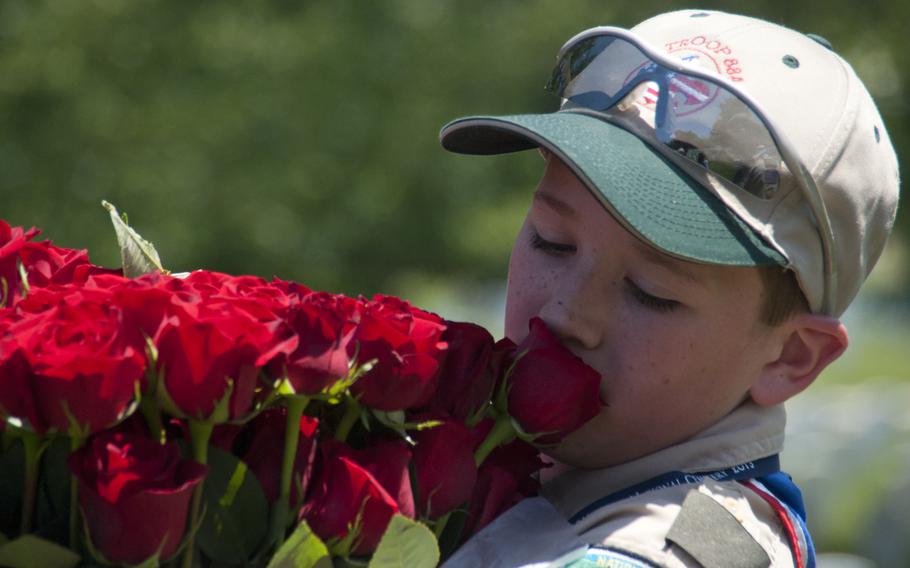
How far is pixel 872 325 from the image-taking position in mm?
16375

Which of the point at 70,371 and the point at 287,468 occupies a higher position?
the point at 70,371

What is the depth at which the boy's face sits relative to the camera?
1762 mm

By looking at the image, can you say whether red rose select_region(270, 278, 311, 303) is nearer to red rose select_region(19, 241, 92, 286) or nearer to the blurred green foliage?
red rose select_region(19, 241, 92, 286)

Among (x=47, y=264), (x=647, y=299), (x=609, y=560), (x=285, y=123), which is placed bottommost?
(x=285, y=123)

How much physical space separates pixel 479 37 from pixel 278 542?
8.98m

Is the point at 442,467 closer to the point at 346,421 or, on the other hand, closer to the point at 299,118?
the point at 346,421

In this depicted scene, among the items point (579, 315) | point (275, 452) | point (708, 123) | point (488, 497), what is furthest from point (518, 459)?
point (708, 123)

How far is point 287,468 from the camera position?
1406 millimetres

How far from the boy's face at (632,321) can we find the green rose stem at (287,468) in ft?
1.55

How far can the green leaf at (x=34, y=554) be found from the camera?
49.7 inches

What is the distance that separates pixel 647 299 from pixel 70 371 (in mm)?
830

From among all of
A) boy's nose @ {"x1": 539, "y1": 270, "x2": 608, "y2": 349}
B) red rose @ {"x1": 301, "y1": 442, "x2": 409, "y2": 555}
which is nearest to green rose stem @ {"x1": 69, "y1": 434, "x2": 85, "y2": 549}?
red rose @ {"x1": 301, "y1": 442, "x2": 409, "y2": 555}

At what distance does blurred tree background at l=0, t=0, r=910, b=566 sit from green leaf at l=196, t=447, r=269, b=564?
17.1ft

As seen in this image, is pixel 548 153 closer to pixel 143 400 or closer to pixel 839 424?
pixel 143 400
